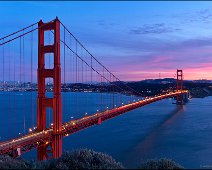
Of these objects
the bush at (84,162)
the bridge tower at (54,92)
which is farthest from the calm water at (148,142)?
the bush at (84,162)

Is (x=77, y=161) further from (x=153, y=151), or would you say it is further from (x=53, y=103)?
(x=153, y=151)

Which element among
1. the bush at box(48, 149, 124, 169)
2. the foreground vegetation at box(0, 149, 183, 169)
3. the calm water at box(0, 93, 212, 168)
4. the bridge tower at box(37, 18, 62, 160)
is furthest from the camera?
the calm water at box(0, 93, 212, 168)

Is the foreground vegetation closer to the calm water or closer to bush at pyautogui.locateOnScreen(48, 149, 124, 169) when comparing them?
bush at pyautogui.locateOnScreen(48, 149, 124, 169)

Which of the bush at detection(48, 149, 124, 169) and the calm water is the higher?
the bush at detection(48, 149, 124, 169)

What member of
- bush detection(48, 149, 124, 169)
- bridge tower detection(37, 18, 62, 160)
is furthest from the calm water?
bush detection(48, 149, 124, 169)

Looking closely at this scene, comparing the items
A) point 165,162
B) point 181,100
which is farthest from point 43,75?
point 181,100

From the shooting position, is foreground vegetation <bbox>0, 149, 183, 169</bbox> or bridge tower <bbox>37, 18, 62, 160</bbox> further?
bridge tower <bbox>37, 18, 62, 160</bbox>

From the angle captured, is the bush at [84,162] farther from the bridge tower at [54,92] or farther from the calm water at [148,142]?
the calm water at [148,142]

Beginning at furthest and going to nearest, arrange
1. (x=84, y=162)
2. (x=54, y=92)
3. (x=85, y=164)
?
(x=54, y=92)
(x=84, y=162)
(x=85, y=164)

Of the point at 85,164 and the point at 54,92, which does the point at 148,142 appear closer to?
the point at 54,92

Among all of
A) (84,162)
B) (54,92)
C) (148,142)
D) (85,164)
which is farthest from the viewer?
(148,142)

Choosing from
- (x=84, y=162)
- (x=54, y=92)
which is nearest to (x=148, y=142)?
(x=54, y=92)
